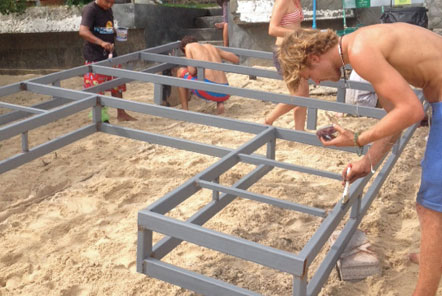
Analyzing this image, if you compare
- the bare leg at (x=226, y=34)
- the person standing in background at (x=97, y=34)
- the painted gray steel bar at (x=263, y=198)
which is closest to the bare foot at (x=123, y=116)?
the person standing in background at (x=97, y=34)

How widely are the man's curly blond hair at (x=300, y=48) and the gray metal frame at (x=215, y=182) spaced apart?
2.07 feet

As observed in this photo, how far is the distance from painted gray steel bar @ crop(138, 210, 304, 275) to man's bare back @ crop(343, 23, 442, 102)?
80 centimetres

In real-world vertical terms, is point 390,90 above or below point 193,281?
above

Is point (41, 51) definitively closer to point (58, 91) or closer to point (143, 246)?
point (58, 91)

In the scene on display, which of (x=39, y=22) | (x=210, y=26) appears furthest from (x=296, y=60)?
(x=210, y=26)

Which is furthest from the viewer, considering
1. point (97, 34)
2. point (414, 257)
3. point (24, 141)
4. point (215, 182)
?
point (97, 34)

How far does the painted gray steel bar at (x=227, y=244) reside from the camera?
1.82 metres

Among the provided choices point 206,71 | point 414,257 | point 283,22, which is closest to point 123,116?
point 206,71

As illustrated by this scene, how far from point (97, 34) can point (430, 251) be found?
168 inches

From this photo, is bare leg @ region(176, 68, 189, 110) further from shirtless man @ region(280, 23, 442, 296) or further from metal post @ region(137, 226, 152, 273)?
metal post @ region(137, 226, 152, 273)

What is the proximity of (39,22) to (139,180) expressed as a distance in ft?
18.0

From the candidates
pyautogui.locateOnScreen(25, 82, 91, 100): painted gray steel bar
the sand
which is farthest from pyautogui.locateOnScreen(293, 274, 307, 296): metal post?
pyautogui.locateOnScreen(25, 82, 91, 100): painted gray steel bar

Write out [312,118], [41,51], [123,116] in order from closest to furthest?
[312,118] < [123,116] < [41,51]

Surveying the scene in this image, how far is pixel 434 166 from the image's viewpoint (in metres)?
2.11
